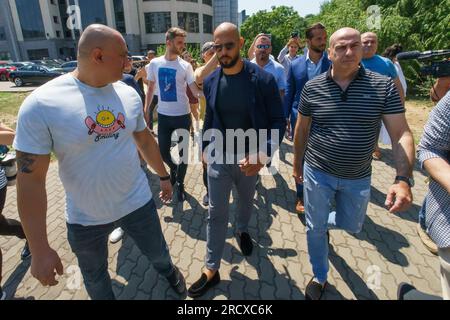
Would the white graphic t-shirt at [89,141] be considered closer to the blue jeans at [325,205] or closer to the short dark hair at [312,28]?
the blue jeans at [325,205]

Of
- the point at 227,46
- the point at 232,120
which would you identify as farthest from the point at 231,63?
the point at 232,120

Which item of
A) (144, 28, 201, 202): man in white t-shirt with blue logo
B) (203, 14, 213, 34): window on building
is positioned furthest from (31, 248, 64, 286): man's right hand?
(203, 14, 213, 34): window on building

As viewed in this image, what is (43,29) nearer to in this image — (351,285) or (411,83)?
(411,83)

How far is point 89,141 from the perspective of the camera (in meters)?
1.75

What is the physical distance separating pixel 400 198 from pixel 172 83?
3197 millimetres

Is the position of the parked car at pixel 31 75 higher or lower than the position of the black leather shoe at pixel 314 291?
higher

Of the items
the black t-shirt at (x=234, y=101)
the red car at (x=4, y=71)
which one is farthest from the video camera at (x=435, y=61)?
the red car at (x=4, y=71)

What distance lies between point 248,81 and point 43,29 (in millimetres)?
52766

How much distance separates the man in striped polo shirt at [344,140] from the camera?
80.4 inches

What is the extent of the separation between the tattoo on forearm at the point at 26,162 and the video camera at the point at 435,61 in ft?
8.54

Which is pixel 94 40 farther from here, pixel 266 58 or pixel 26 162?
pixel 266 58

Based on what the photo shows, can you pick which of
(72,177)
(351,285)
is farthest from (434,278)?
(72,177)

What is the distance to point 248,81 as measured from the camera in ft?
8.15
